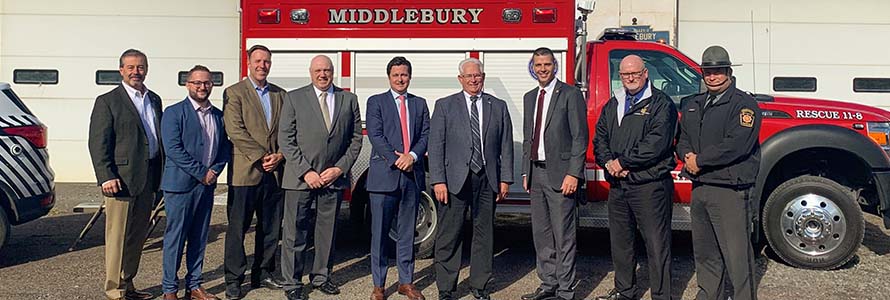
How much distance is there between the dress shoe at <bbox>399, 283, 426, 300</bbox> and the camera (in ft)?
18.4

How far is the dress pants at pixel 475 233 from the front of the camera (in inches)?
220

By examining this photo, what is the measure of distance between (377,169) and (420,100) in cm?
61

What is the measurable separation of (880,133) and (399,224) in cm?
434

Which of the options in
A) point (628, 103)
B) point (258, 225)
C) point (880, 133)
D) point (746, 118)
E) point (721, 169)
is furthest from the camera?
point (880, 133)

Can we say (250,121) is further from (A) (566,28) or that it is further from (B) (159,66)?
(B) (159,66)

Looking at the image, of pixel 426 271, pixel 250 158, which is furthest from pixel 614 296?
pixel 250 158

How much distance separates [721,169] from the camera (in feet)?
16.5

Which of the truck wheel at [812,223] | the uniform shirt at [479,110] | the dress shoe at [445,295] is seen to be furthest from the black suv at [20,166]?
the truck wheel at [812,223]

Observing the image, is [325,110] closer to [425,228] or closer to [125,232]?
[125,232]

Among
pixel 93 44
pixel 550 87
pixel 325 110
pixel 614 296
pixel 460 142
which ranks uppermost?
pixel 93 44

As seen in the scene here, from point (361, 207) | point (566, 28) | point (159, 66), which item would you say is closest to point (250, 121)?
point (361, 207)

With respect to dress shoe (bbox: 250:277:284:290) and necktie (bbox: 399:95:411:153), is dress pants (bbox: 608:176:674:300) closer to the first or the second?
necktie (bbox: 399:95:411:153)

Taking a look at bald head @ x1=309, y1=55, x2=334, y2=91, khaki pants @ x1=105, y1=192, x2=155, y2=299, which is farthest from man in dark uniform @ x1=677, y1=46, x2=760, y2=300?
khaki pants @ x1=105, y1=192, x2=155, y2=299

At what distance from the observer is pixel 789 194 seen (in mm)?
6668
